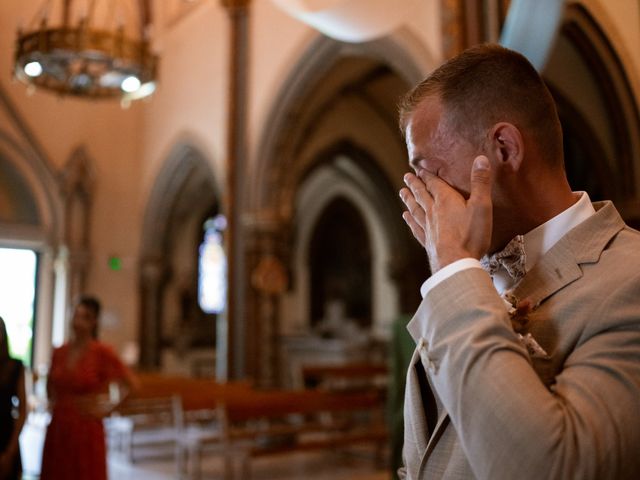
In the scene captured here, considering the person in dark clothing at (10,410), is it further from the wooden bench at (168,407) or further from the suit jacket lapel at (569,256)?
the wooden bench at (168,407)

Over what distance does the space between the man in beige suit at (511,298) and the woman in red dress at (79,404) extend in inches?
144

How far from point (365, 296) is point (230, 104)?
715 centimetres

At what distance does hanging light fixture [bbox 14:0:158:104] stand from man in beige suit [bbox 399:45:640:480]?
23.5ft

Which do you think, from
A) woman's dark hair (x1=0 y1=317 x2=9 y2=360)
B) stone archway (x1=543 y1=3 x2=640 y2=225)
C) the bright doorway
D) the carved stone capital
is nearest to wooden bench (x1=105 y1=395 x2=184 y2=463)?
the bright doorway

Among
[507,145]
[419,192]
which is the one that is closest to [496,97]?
[507,145]

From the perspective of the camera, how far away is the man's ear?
3.55ft

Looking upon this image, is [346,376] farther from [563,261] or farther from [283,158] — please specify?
[563,261]

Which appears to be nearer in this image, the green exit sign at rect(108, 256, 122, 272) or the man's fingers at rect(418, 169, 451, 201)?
the man's fingers at rect(418, 169, 451, 201)

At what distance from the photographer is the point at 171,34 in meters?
13.2

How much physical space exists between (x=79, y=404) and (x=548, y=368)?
3.98 metres

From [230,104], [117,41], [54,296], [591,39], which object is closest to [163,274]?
[54,296]

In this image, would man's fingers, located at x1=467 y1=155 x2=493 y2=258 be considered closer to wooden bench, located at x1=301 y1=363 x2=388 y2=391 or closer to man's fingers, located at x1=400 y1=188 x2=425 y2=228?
man's fingers, located at x1=400 y1=188 x2=425 y2=228

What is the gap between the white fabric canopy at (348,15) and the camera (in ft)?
13.5

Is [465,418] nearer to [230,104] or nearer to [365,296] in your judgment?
[230,104]
